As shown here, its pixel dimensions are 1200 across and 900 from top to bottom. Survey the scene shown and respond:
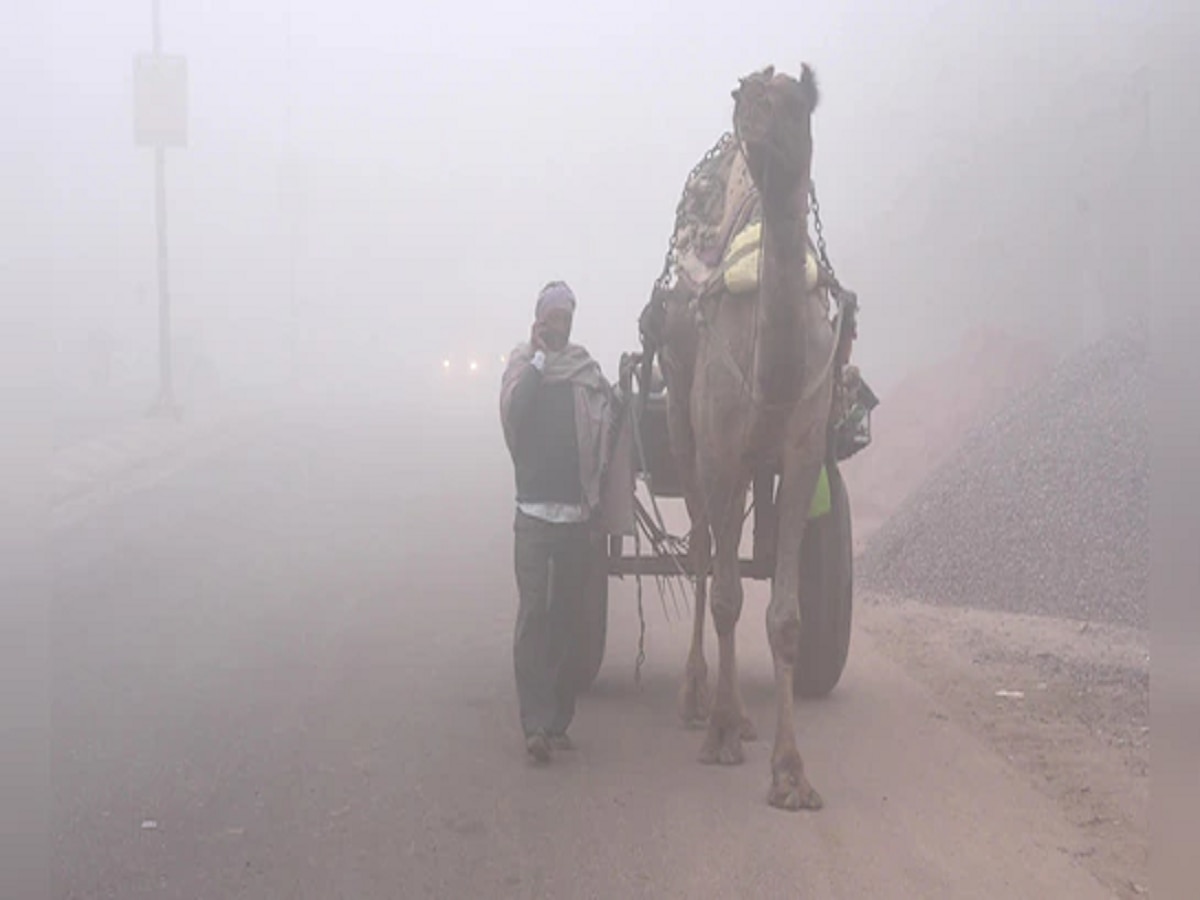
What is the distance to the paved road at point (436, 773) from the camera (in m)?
5.65

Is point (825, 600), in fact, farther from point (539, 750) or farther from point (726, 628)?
point (539, 750)

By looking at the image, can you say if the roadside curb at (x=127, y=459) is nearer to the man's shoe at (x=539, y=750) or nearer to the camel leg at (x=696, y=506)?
the camel leg at (x=696, y=506)

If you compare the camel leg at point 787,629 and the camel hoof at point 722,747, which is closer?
the camel leg at point 787,629

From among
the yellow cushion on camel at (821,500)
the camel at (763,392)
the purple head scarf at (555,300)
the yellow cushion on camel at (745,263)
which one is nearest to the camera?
the camel at (763,392)

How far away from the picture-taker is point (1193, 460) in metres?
3.14

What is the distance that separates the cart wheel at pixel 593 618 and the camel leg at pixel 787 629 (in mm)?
1853

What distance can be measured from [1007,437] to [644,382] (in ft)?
26.0

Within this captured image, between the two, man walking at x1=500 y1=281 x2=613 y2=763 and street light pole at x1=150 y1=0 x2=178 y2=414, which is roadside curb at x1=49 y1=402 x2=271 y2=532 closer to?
street light pole at x1=150 y1=0 x2=178 y2=414

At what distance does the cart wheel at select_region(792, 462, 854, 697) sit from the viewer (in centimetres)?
865

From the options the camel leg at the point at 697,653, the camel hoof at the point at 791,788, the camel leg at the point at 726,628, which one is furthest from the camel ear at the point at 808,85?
the camel hoof at the point at 791,788

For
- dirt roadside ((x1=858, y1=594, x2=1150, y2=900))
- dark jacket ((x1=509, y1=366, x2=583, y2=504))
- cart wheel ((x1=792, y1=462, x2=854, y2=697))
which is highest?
dark jacket ((x1=509, y1=366, x2=583, y2=504))

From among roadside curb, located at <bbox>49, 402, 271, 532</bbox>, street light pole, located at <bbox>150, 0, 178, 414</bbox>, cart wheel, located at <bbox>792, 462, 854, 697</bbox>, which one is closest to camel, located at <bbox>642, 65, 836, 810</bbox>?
cart wheel, located at <bbox>792, 462, 854, 697</bbox>

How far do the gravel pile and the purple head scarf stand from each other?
530 centimetres

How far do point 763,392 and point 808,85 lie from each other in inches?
55.6
